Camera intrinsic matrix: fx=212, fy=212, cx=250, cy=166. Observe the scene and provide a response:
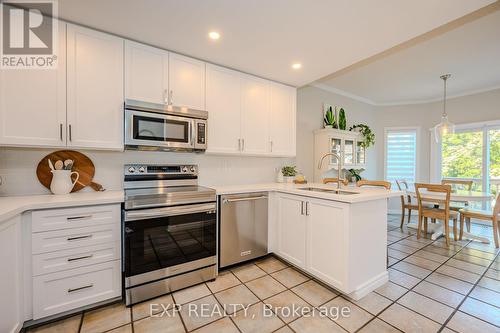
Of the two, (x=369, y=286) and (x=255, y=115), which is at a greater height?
(x=255, y=115)

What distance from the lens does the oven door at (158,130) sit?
204 centimetres

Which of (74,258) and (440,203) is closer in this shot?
(74,258)

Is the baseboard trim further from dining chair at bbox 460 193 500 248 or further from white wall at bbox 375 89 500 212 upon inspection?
white wall at bbox 375 89 500 212

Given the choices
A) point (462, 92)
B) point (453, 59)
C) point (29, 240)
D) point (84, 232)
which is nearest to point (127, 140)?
point (84, 232)

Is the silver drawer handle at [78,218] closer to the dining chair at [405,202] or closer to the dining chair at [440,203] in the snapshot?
the dining chair at [440,203]

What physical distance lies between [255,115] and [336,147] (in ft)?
5.99

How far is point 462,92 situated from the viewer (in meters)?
4.42

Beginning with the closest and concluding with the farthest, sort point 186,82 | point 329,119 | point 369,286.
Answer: point 369,286
point 186,82
point 329,119

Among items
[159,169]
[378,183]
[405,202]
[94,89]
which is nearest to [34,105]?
[94,89]

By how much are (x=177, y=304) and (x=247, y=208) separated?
44.0 inches

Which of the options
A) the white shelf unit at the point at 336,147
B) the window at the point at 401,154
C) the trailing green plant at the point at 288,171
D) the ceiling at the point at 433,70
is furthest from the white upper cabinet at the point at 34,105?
the window at the point at 401,154

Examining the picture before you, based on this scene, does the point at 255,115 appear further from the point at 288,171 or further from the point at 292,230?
the point at 292,230

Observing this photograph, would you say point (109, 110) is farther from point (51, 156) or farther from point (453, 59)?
point (453, 59)

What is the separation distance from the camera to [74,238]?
64.4 inches
